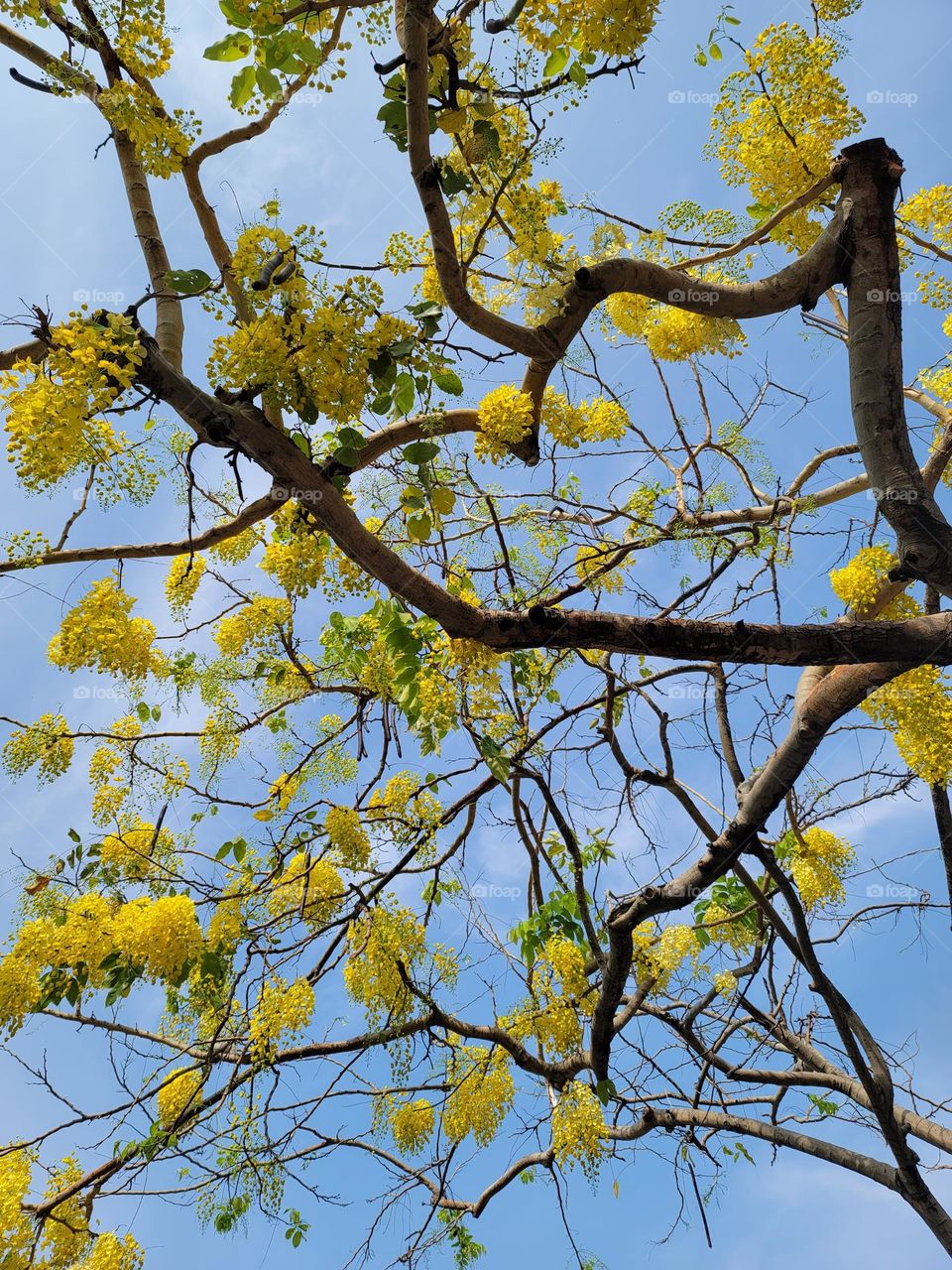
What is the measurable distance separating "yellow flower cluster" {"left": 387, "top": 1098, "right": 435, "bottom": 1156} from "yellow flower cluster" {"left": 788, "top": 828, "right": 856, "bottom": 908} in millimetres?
1963

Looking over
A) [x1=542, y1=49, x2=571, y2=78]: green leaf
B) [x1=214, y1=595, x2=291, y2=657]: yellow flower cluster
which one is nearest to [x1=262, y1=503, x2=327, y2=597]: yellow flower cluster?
[x1=214, y1=595, x2=291, y2=657]: yellow flower cluster

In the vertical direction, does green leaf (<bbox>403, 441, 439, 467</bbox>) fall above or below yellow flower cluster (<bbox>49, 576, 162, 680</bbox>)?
A: above

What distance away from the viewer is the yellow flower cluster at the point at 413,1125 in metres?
3.75

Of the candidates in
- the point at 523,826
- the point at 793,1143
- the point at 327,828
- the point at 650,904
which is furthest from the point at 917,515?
the point at 793,1143

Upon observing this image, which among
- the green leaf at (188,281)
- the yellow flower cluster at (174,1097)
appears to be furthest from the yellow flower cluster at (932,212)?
the yellow flower cluster at (174,1097)

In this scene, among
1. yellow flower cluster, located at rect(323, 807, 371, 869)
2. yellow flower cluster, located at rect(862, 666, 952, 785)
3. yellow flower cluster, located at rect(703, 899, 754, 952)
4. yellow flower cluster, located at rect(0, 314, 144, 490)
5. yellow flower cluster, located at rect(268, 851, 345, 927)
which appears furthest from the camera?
yellow flower cluster, located at rect(703, 899, 754, 952)

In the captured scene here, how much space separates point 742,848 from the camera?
2.81m

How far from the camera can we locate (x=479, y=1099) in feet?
12.0

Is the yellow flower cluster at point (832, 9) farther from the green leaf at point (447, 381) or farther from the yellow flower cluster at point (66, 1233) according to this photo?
the yellow flower cluster at point (66, 1233)

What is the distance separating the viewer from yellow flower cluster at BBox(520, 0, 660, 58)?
2.08 metres

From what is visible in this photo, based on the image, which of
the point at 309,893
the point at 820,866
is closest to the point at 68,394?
the point at 309,893

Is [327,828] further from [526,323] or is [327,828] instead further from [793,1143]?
[793,1143]

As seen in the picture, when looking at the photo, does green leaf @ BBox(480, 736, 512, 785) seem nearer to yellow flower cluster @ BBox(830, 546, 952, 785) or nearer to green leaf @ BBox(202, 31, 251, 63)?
yellow flower cluster @ BBox(830, 546, 952, 785)

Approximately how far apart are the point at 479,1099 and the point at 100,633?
252cm
